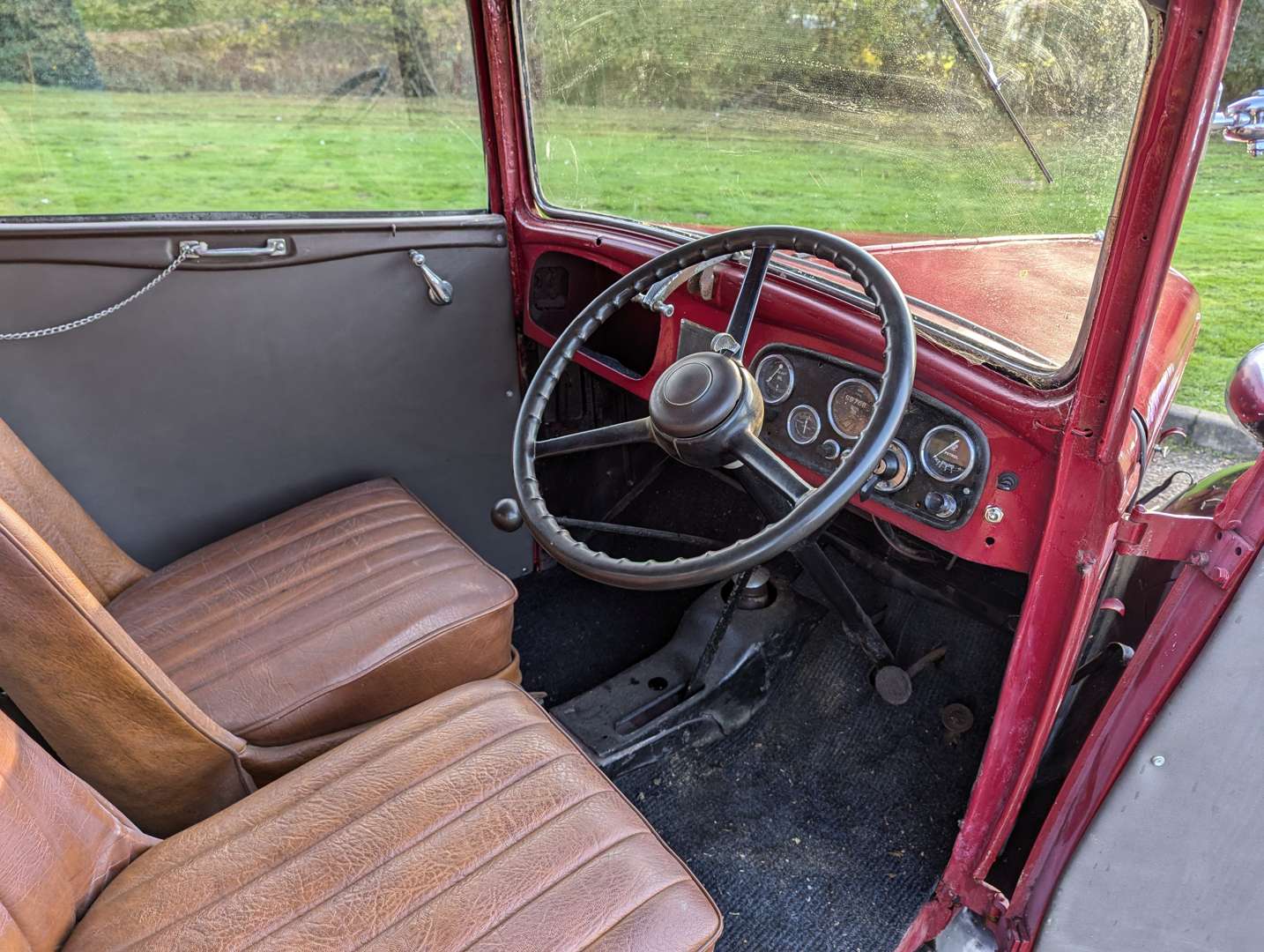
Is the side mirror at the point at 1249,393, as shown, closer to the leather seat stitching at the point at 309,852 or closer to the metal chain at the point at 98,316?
the leather seat stitching at the point at 309,852

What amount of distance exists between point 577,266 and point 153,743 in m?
1.27

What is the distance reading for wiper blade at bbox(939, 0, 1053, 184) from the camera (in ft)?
3.47

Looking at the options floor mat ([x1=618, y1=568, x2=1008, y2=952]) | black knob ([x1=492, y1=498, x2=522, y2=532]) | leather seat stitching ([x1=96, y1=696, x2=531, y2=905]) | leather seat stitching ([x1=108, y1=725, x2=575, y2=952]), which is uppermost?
black knob ([x1=492, y1=498, x2=522, y2=532])

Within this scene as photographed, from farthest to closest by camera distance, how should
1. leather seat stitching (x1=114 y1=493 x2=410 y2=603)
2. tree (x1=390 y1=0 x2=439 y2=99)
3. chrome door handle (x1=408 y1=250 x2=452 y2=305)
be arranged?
chrome door handle (x1=408 y1=250 x2=452 y2=305) < tree (x1=390 y1=0 x2=439 y2=99) < leather seat stitching (x1=114 y1=493 x2=410 y2=603)

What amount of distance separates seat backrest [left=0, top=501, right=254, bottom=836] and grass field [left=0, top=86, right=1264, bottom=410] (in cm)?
95


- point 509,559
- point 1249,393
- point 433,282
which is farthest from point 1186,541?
point 509,559

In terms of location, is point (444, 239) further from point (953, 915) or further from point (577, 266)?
point (953, 915)

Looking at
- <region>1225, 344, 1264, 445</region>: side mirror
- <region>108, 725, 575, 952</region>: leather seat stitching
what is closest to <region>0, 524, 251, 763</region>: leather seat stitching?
<region>108, 725, 575, 952</region>: leather seat stitching

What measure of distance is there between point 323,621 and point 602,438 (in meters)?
0.57

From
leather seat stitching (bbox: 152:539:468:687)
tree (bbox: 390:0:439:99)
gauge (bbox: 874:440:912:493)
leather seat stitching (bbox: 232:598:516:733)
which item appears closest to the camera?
gauge (bbox: 874:440:912:493)

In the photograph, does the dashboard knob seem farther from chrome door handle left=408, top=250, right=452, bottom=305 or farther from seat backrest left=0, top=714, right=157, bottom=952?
chrome door handle left=408, top=250, right=452, bottom=305

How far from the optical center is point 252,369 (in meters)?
1.83

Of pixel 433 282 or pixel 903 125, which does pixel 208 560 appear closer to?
pixel 433 282

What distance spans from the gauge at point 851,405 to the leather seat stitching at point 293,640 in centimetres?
68
